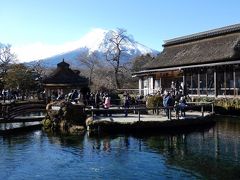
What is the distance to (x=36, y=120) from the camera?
34.1m

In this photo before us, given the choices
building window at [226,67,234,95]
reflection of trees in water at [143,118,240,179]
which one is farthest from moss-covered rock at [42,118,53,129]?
building window at [226,67,234,95]

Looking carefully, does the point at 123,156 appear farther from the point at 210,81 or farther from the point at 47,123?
the point at 210,81

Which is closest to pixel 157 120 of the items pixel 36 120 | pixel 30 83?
pixel 36 120

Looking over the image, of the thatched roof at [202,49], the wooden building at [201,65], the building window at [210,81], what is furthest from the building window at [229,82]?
the building window at [210,81]

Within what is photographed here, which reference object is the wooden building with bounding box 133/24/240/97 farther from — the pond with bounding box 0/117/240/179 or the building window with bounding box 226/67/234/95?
the pond with bounding box 0/117/240/179

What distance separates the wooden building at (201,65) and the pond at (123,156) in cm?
1345

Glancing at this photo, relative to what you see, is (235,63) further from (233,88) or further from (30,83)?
(30,83)

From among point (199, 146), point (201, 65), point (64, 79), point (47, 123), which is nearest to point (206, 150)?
point (199, 146)

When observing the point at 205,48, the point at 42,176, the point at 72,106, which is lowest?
the point at 42,176

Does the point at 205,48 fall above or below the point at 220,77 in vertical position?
above

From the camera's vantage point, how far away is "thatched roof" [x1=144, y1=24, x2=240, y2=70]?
141ft

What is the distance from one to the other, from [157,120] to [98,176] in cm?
1282

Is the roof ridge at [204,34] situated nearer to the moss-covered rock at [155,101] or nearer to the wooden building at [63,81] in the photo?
the moss-covered rock at [155,101]

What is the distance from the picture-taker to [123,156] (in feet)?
71.4
